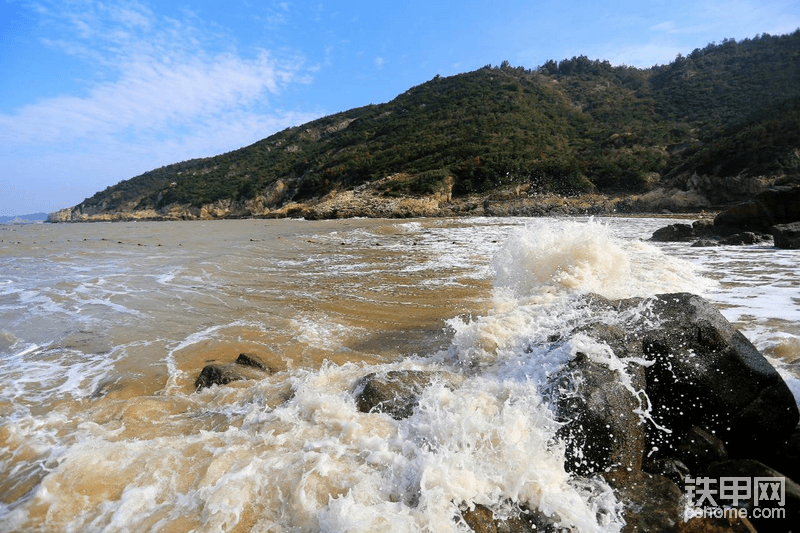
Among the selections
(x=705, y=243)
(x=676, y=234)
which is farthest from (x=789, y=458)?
(x=676, y=234)

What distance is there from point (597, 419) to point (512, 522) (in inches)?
37.4

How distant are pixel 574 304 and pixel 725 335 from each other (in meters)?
1.45

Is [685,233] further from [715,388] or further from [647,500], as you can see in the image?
[647,500]

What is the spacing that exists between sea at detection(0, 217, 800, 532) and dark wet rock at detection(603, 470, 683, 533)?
87 mm

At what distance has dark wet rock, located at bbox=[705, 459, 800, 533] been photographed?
92.7 inches

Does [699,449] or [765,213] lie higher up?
[765,213]

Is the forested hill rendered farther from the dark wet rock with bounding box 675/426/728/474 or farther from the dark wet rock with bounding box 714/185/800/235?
the dark wet rock with bounding box 675/426/728/474

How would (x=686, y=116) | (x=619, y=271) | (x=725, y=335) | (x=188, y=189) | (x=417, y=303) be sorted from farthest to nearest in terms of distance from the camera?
1. (x=188, y=189)
2. (x=686, y=116)
3. (x=417, y=303)
4. (x=619, y=271)
5. (x=725, y=335)

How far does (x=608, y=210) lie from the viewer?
31.9m

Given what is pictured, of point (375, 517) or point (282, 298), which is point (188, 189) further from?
point (375, 517)

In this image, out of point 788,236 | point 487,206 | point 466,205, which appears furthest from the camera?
point 466,205

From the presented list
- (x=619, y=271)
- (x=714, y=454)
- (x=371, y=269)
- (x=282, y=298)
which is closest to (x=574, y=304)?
(x=714, y=454)

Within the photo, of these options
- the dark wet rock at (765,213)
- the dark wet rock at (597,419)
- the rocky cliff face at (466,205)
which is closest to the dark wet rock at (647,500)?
the dark wet rock at (597,419)

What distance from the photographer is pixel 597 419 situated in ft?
9.45
